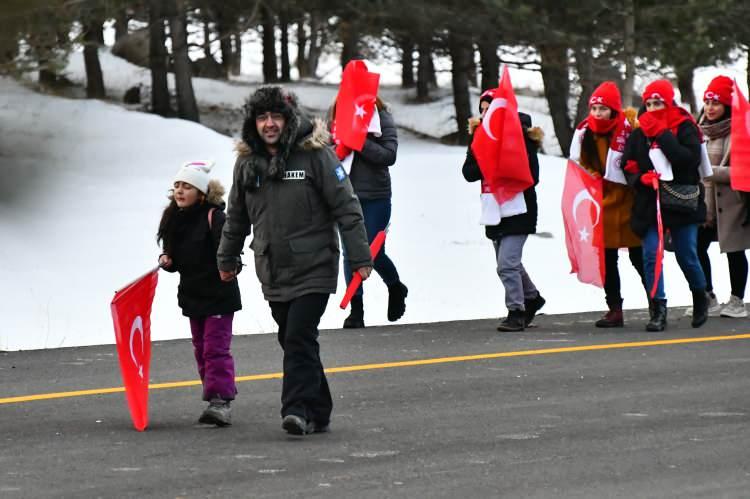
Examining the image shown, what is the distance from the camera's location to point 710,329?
11477 mm

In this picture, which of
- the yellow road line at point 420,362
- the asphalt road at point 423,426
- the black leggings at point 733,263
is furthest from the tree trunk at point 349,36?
the yellow road line at point 420,362

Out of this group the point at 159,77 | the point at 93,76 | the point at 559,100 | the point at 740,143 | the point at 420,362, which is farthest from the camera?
the point at 93,76

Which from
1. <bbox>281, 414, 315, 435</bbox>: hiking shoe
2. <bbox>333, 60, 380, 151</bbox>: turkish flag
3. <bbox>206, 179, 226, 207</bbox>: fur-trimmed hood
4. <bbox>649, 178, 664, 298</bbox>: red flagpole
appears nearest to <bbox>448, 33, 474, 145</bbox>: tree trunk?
<bbox>333, 60, 380, 151</bbox>: turkish flag

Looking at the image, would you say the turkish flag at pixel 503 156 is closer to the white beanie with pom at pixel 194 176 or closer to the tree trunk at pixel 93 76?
the white beanie with pom at pixel 194 176

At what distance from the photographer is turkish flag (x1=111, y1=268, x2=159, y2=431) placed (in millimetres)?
7691

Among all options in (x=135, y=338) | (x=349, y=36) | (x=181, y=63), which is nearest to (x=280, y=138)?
(x=135, y=338)

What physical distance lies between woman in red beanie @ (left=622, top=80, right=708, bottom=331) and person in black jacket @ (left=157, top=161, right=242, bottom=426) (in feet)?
14.2

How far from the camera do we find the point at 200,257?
7.92 m

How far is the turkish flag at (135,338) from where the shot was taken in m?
7.69

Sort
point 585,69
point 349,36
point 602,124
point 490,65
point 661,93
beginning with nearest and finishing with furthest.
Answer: point 661,93 < point 602,124 < point 585,69 < point 349,36 < point 490,65

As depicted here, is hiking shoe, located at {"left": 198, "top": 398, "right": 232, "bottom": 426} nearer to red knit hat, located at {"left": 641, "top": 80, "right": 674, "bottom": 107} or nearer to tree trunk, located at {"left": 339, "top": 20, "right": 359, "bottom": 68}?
red knit hat, located at {"left": 641, "top": 80, "right": 674, "bottom": 107}

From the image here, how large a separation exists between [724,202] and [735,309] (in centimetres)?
88

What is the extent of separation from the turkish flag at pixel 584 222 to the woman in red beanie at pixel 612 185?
0.18 feet

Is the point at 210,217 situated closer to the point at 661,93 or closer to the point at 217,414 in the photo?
the point at 217,414
